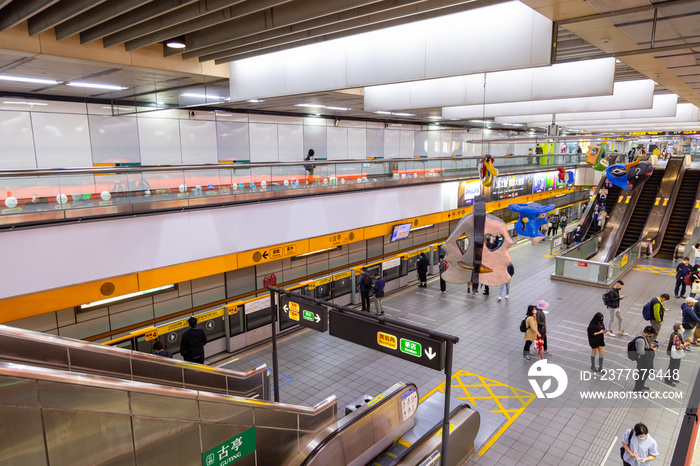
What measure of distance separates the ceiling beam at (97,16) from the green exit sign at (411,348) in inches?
187

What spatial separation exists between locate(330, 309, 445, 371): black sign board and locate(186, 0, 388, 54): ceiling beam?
3.66 metres

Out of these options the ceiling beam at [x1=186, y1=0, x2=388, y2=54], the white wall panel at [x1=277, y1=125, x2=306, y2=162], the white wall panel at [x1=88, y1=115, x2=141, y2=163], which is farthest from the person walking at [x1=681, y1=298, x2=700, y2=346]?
the white wall panel at [x1=88, y1=115, x2=141, y2=163]

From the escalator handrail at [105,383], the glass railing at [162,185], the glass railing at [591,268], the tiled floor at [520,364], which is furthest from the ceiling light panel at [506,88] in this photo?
the glass railing at [591,268]

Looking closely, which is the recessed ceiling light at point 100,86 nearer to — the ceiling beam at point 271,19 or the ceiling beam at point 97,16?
the ceiling beam at point 97,16

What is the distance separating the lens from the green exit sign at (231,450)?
4684 mm

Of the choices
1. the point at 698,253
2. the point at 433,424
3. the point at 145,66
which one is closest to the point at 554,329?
the point at 433,424

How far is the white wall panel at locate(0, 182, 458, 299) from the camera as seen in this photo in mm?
6297

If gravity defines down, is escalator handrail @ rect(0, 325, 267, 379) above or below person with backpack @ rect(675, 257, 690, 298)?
above

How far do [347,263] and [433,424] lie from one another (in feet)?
24.2

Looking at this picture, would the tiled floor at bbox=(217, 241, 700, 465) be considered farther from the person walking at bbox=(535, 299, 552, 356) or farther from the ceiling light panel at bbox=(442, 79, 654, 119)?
the ceiling light panel at bbox=(442, 79, 654, 119)

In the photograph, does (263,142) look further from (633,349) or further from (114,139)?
(633,349)

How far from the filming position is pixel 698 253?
1537 cm

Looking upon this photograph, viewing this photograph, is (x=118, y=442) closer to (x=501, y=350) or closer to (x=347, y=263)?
(x=501, y=350)

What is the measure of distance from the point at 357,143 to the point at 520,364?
44.2 ft
